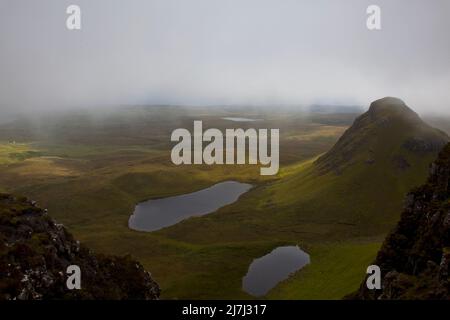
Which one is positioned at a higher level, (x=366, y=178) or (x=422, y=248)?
(x=422, y=248)

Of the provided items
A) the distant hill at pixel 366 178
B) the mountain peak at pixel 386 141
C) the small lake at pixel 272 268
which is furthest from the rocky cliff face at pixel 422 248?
the mountain peak at pixel 386 141

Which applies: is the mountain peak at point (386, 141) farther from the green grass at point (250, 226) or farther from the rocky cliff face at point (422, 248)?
the rocky cliff face at point (422, 248)

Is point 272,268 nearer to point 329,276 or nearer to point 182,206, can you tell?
point 329,276

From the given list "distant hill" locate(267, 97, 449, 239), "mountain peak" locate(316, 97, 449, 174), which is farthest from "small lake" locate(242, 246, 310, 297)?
"mountain peak" locate(316, 97, 449, 174)

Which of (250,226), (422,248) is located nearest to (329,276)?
(422,248)

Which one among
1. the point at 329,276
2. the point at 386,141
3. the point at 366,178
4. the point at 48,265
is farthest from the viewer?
the point at 386,141

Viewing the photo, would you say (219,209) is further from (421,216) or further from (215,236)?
(421,216)

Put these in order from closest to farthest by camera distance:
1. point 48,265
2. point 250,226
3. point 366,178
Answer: point 48,265
point 250,226
point 366,178
